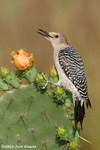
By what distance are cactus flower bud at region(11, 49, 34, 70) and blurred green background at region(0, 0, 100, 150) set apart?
348cm

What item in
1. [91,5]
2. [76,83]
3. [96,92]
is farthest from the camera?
[91,5]

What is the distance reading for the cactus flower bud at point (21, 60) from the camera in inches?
227

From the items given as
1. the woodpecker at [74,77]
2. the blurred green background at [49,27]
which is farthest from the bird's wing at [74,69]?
the blurred green background at [49,27]

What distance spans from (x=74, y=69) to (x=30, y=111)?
83 centimetres

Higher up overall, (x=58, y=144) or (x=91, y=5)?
(x=91, y=5)

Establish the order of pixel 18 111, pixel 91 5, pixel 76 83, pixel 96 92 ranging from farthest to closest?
pixel 91 5
pixel 96 92
pixel 76 83
pixel 18 111

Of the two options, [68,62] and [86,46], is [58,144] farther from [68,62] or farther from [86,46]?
[86,46]

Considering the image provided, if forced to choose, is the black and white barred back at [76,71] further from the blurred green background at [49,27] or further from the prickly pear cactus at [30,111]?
the blurred green background at [49,27]

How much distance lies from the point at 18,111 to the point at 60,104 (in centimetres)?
36

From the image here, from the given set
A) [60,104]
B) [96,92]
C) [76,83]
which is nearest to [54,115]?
[60,104]

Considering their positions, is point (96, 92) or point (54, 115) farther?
point (96, 92)

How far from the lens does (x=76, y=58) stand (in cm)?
658

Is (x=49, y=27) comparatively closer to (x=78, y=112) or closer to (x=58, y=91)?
(x=78, y=112)

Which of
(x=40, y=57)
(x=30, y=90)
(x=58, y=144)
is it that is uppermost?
(x=40, y=57)
